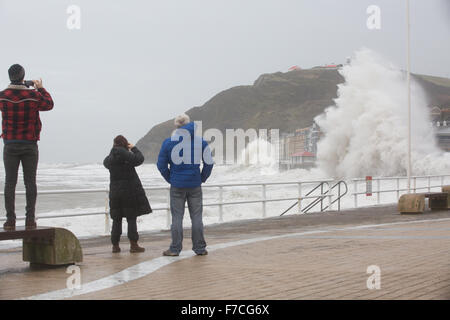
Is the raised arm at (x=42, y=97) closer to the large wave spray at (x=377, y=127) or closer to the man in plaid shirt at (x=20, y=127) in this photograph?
the man in plaid shirt at (x=20, y=127)

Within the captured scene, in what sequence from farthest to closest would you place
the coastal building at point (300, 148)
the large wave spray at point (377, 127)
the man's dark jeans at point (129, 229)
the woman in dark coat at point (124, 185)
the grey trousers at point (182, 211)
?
1. the coastal building at point (300, 148)
2. the large wave spray at point (377, 127)
3. the man's dark jeans at point (129, 229)
4. the woman in dark coat at point (124, 185)
5. the grey trousers at point (182, 211)

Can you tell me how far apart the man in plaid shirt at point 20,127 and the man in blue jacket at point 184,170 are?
1724mm

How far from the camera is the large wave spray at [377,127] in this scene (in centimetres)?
5312

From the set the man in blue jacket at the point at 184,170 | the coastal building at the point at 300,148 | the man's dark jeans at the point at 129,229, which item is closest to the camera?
the man in blue jacket at the point at 184,170

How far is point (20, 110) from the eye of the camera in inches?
268

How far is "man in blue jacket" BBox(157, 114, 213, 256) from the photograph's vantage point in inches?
313

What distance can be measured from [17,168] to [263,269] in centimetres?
296

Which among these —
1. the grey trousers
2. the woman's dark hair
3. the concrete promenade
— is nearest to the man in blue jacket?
the grey trousers

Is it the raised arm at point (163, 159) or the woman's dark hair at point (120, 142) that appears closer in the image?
the raised arm at point (163, 159)

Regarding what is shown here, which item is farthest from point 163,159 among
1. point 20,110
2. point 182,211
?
point 20,110

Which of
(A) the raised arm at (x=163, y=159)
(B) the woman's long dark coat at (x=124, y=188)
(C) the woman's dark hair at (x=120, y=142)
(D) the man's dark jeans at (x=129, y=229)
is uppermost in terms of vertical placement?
(C) the woman's dark hair at (x=120, y=142)

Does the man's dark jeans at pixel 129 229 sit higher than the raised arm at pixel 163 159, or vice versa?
the raised arm at pixel 163 159

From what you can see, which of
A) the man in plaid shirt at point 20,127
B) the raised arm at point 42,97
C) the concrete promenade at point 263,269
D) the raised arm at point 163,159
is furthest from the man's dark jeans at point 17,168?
the raised arm at point 163,159
